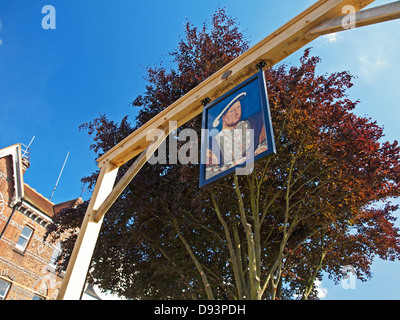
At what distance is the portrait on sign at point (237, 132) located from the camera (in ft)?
10.3

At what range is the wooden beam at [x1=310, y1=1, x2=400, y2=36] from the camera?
280 centimetres

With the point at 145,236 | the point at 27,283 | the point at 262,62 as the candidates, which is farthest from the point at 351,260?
the point at 27,283

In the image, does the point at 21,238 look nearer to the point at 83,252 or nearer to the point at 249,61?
the point at 83,252

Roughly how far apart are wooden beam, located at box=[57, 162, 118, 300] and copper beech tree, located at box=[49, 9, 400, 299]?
8.56 feet

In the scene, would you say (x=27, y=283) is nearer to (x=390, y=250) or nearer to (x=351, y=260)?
(x=351, y=260)

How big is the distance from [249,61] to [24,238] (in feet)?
73.1

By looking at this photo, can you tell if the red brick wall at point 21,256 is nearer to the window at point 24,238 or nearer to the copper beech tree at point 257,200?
the window at point 24,238

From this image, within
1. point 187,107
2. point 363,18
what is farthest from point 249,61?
point 363,18

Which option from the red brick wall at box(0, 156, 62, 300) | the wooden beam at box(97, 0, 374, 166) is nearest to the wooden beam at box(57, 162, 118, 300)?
the wooden beam at box(97, 0, 374, 166)

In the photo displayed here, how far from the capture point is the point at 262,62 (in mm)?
3967
